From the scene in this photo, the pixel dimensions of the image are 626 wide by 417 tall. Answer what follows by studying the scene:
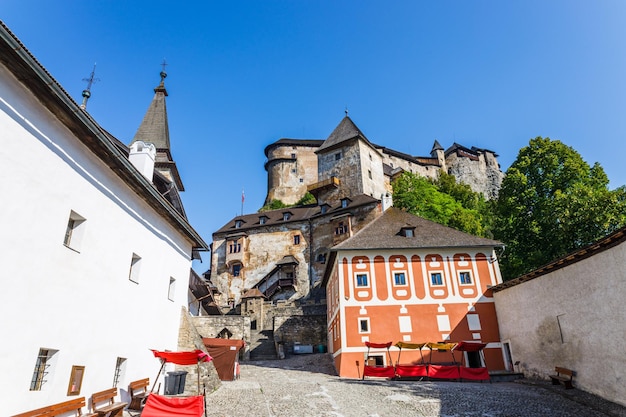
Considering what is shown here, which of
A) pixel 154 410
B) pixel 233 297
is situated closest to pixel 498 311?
pixel 154 410

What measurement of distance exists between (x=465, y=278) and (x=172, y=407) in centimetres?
1891

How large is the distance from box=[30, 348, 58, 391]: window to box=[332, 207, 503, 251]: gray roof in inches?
668

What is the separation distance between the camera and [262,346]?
1287 inches

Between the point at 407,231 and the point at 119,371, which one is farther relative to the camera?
the point at 407,231

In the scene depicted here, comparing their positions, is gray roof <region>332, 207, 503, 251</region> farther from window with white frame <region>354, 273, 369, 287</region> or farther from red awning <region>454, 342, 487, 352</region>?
red awning <region>454, 342, 487, 352</region>

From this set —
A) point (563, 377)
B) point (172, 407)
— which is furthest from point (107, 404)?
point (563, 377)

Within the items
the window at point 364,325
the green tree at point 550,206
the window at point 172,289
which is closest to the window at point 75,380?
the window at point 172,289

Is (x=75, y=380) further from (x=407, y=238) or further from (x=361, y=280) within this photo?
(x=407, y=238)

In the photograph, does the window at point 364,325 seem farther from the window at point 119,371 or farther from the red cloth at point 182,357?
the window at point 119,371

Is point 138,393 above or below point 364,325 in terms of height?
below

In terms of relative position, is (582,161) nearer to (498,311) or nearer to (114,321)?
(498,311)

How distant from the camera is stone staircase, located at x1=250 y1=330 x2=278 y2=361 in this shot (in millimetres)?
31117

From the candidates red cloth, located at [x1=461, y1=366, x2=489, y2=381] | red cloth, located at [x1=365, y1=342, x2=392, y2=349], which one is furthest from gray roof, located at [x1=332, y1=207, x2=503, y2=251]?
red cloth, located at [x1=461, y1=366, x2=489, y2=381]

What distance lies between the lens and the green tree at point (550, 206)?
23.8 meters
